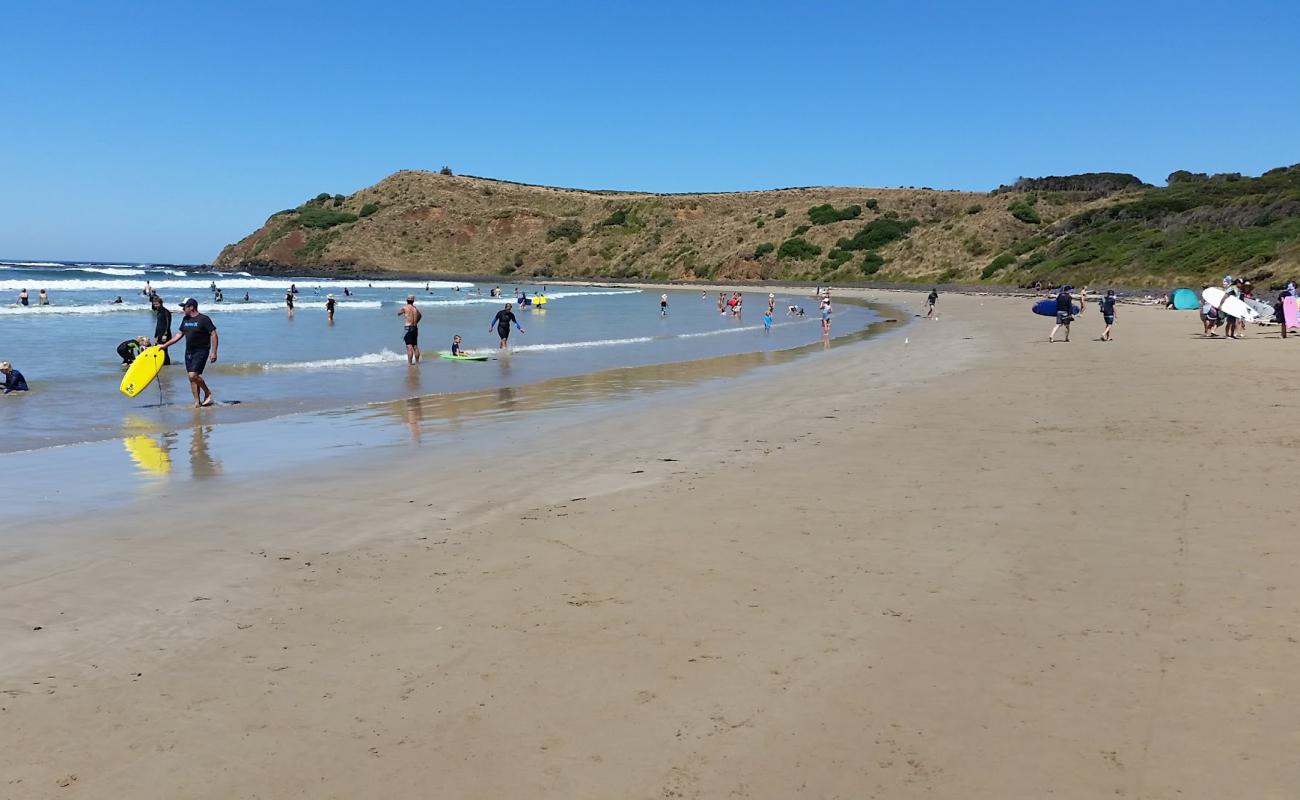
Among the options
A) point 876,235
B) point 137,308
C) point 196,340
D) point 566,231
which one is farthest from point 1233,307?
point 566,231

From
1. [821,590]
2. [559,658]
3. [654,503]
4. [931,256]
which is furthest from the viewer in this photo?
[931,256]

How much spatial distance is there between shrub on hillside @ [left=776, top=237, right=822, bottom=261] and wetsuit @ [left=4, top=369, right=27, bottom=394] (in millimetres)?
84122

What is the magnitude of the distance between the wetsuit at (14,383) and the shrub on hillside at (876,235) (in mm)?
83482

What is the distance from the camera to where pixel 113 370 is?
19.9 meters

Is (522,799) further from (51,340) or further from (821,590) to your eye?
(51,340)

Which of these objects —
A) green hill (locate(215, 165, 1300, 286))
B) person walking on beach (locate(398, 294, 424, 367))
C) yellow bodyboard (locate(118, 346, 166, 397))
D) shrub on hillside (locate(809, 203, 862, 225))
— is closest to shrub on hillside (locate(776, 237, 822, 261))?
green hill (locate(215, 165, 1300, 286))

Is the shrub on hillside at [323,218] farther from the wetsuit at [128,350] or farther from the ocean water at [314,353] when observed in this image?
the wetsuit at [128,350]

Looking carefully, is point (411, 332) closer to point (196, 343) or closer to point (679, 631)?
point (196, 343)

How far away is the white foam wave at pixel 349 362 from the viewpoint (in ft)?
69.4

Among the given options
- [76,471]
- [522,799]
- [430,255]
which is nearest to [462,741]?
[522,799]

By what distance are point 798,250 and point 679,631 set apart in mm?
93787

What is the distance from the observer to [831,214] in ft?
347

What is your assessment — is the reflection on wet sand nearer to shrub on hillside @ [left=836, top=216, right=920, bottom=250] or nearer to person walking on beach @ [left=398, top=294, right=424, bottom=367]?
person walking on beach @ [left=398, top=294, right=424, bottom=367]

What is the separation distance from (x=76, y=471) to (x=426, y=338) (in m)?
21.9
